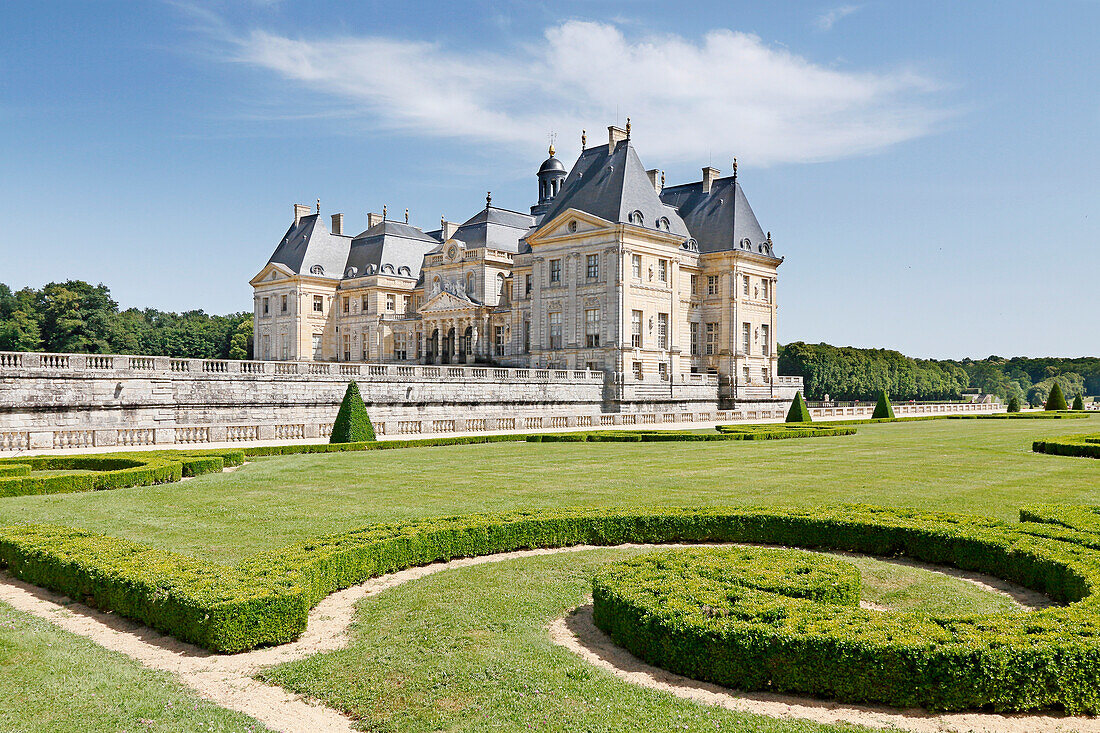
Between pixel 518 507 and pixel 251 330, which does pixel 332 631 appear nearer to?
pixel 518 507

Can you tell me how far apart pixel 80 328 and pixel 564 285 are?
183 feet

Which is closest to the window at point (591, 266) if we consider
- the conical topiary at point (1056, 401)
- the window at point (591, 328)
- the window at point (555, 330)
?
the window at point (591, 328)

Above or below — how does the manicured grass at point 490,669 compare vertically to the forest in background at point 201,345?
below

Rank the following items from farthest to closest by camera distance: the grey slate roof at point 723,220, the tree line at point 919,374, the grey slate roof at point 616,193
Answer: the tree line at point 919,374, the grey slate roof at point 723,220, the grey slate roof at point 616,193

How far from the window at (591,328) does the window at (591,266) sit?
225 centimetres

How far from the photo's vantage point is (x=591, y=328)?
5619cm

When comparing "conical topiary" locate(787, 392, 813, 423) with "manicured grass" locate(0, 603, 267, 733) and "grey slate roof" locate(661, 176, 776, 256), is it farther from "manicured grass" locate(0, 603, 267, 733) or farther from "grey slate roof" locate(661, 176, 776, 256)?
"manicured grass" locate(0, 603, 267, 733)

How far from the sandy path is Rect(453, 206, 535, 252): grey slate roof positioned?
2400 inches

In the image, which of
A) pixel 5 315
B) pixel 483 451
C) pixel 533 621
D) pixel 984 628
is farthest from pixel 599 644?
pixel 5 315

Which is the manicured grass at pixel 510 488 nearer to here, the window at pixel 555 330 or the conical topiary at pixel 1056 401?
the window at pixel 555 330

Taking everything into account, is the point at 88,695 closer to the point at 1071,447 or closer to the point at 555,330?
the point at 1071,447

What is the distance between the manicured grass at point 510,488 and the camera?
12.5 m

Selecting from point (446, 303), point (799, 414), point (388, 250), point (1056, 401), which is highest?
point (388, 250)

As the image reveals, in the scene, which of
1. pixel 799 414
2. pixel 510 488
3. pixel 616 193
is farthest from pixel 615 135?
pixel 510 488
